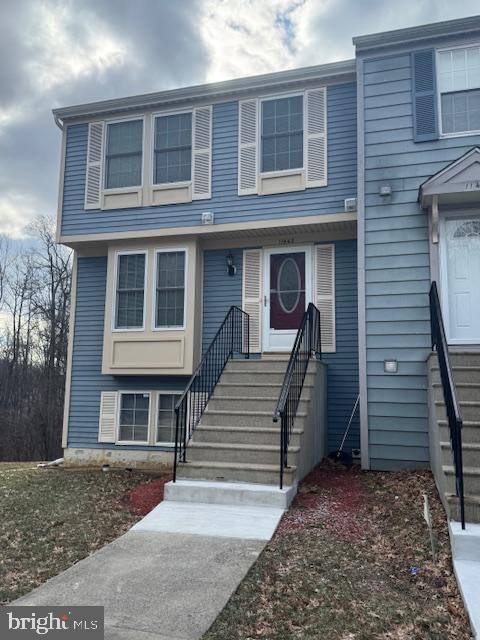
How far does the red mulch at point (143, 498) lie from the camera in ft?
19.0

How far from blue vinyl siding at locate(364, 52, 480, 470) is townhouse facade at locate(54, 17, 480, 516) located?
19 mm

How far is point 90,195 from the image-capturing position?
31.1ft

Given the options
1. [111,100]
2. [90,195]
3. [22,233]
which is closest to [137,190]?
[90,195]

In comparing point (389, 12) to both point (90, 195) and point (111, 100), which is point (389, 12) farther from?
point (90, 195)

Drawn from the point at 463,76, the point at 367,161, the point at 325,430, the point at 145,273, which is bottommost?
the point at 325,430

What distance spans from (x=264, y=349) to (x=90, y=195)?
4474 millimetres

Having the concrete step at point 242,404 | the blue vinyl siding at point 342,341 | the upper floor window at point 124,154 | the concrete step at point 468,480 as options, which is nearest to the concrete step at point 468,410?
the concrete step at point 468,480

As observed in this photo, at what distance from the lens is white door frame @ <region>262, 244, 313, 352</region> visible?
27.9 feet

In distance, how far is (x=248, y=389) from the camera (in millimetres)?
6953

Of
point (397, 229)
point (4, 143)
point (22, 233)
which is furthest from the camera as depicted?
point (22, 233)

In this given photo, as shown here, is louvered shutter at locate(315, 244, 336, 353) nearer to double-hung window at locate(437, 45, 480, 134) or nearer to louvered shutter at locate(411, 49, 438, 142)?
louvered shutter at locate(411, 49, 438, 142)

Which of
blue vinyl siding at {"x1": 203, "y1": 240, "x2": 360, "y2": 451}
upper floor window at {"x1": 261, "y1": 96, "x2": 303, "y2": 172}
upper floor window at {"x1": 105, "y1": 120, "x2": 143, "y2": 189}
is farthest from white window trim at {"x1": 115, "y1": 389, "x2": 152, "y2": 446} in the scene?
upper floor window at {"x1": 261, "y1": 96, "x2": 303, "y2": 172}

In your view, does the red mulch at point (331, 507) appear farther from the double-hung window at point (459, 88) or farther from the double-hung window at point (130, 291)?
the double-hung window at point (459, 88)

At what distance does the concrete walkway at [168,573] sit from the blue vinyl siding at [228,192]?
5.06m
